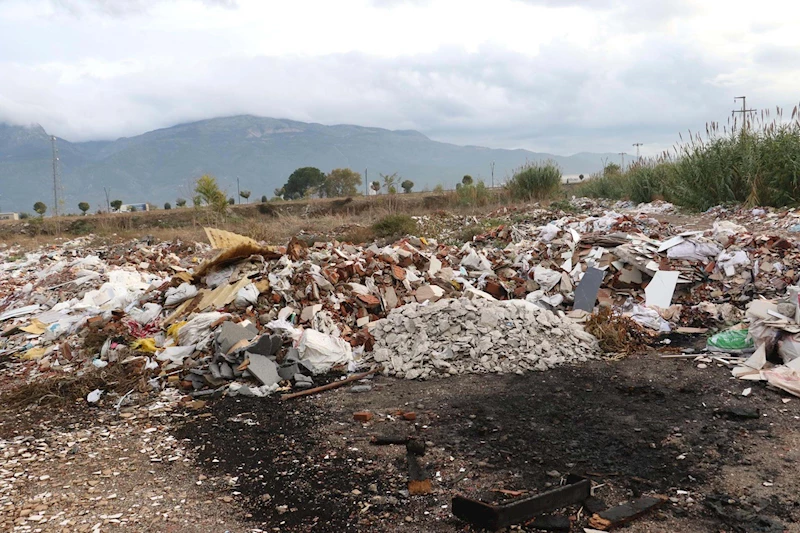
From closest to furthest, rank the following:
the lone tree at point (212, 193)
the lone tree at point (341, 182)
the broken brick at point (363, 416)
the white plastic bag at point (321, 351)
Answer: the broken brick at point (363, 416), the white plastic bag at point (321, 351), the lone tree at point (212, 193), the lone tree at point (341, 182)

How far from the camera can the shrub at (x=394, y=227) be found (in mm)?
14500

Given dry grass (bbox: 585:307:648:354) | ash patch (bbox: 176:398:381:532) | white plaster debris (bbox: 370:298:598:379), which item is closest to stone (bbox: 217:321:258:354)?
ash patch (bbox: 176:398:381:532)

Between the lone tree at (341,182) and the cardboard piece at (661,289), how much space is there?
143 ft

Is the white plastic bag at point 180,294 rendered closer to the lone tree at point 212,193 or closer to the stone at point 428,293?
the stone at point 428,293

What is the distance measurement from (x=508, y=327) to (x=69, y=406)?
4.12 m

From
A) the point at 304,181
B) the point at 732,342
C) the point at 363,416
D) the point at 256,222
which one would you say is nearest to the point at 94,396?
the point at 363,416

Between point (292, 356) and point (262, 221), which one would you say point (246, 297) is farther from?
point (262, 221)

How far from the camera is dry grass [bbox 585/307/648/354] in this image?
576 centimetres

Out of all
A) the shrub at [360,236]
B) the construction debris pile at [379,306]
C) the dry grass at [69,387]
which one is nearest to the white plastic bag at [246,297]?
the construction debris pile at [379,306]

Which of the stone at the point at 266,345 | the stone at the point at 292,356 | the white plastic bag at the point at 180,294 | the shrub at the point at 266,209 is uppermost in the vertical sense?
the shrub at the point at 266,209

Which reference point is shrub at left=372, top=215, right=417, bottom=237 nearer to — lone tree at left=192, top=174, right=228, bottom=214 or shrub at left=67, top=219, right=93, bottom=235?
lone tree at left=192, top=174, right=228, bottom=214

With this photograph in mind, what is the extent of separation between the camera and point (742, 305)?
22.2ft

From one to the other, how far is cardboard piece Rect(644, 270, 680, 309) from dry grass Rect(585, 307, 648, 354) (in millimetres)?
868

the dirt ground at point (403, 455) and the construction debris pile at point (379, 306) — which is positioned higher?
the construction debris pile at point (379, 306)
